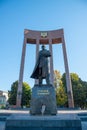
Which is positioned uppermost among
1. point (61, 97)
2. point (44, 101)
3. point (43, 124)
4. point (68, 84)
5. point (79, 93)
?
point (68, 84)

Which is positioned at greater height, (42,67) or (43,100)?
(42,67)

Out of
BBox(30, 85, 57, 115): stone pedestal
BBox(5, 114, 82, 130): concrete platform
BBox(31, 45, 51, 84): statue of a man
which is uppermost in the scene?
BBox(31, 45, 51, 84): statue of a man

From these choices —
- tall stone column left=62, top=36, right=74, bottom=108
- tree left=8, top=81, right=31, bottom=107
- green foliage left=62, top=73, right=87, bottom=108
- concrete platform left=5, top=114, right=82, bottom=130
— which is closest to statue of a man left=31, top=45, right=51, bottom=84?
concrete platform left=5, top=114, right=82, bottom=130

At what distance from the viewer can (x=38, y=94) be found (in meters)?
8.12

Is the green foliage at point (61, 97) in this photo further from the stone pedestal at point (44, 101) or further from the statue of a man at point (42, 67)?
the stone pedestal at point (44, 101)

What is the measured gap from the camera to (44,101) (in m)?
7.99

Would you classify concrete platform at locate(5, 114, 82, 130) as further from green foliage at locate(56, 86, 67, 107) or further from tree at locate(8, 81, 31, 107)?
tree at locate(8, 81, 31, 107)

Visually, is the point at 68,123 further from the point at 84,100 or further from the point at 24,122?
the point at 84,100

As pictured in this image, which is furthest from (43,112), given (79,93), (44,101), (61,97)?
(79,93)

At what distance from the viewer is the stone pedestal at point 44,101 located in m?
7.91

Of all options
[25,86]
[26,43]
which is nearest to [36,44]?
[26,43]

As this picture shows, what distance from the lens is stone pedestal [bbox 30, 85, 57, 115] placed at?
791cm

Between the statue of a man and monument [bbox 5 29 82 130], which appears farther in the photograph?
the statue of a man

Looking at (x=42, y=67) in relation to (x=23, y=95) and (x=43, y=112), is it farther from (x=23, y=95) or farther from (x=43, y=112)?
(x=23, y=95)
